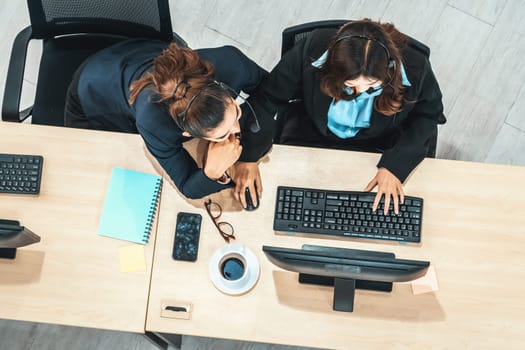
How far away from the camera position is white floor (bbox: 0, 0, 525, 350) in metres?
2.33

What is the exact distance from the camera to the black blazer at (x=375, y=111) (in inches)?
59.5

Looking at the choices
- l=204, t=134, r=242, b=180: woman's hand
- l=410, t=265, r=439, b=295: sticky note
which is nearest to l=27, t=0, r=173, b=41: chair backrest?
l=204, t=134, r=242, b=180: woman's hand

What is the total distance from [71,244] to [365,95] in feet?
3.10

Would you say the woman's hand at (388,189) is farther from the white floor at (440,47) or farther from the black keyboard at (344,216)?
the white floor at (440,47)

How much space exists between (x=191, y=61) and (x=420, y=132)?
745 millimetres

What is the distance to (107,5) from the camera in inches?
68.9

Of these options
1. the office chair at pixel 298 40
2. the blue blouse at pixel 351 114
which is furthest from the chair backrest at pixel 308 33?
the blue blouse at pixel 351 114

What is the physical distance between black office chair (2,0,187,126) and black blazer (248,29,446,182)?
420 mm

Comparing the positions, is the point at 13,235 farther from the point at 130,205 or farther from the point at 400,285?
the point at 400,285

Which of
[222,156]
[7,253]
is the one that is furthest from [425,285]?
[7,253]

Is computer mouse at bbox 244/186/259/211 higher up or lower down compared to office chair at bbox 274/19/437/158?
lower down

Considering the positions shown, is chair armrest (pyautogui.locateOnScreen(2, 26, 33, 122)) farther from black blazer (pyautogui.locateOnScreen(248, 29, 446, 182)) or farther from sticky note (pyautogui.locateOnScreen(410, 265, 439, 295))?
sticky note (pyautogui.locateOnScreen(410, 265, 439, 295))

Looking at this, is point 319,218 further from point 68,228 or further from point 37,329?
point 37,329

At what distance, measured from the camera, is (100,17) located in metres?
1.79
